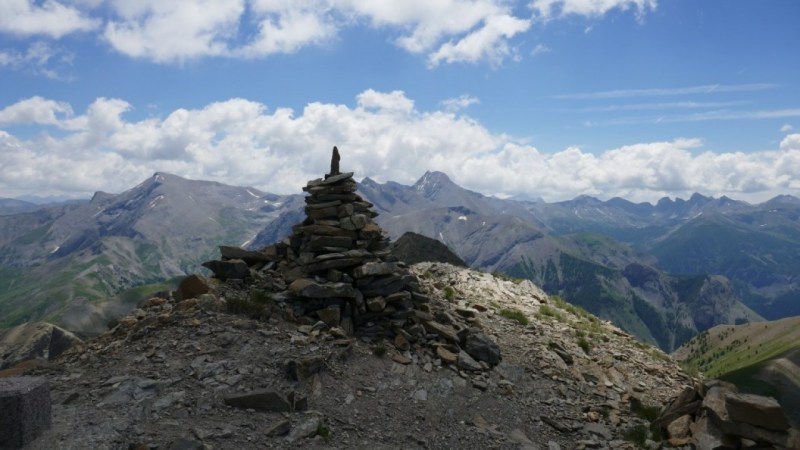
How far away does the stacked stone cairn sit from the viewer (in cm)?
2180

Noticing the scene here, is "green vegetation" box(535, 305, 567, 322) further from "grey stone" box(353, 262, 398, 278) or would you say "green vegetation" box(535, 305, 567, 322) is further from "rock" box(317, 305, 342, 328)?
"rock" box(317, 305, 342, 328)

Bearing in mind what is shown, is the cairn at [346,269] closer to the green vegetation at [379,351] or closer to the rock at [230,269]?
the green vegetation at [379,351]

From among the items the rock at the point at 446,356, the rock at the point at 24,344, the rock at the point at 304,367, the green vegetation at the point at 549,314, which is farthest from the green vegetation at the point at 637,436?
the rock at the point at 24,344

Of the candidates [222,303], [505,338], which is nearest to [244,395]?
[222,303]

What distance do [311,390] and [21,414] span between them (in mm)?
8127

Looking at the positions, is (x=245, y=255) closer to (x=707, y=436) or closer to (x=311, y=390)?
(x=311, y=390)

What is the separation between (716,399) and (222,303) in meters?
19.4

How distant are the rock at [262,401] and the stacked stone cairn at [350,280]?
18.6 ft

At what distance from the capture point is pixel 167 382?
15852 millimetres

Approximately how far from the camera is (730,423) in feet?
51.9

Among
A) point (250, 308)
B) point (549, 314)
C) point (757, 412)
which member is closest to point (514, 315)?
point (549, 314)

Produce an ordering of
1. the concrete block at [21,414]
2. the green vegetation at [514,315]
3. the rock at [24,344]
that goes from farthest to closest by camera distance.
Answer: the rock at [24,344] < the green vegetation at [514,315] < the concrete block at [21,414]

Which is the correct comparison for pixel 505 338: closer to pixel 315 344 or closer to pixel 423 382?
pixel 423 382

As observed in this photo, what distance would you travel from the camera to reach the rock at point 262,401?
15297 mm
